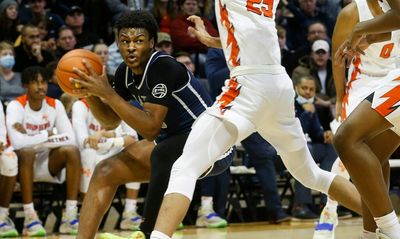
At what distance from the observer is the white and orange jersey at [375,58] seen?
636 cm

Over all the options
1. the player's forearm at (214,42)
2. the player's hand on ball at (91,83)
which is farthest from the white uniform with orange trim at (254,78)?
the player's hand on ball at (91,83)

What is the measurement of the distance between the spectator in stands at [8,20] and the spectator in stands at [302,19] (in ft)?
13.8

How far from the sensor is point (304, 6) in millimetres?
13125

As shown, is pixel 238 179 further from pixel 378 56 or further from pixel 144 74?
pixel 144 74

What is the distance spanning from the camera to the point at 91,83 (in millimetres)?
5078

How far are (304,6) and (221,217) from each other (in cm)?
480

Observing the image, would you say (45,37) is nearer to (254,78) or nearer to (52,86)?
(52,86)

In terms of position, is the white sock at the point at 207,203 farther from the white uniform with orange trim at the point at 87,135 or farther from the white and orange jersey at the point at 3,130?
the white and orange jersey at the point at 3,130

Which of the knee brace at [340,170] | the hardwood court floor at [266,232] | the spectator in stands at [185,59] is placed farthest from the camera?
the spectator in stands at [185,59]

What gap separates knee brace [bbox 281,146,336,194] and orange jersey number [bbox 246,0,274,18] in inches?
34.2

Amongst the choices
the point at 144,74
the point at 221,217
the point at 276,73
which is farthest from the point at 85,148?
the point at 276,73

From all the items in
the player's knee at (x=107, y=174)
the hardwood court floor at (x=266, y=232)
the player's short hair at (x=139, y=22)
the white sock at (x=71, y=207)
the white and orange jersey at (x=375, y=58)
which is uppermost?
the player's short hair at (x=139, y=22)

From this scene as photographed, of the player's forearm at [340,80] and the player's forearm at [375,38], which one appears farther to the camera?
the player's forearm at [340,80]

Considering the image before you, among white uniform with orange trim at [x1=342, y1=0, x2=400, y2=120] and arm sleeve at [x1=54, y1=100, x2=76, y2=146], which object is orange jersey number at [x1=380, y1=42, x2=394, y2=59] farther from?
arm sleeve at [x1=54, y1=100, x2=76, y2=146]
